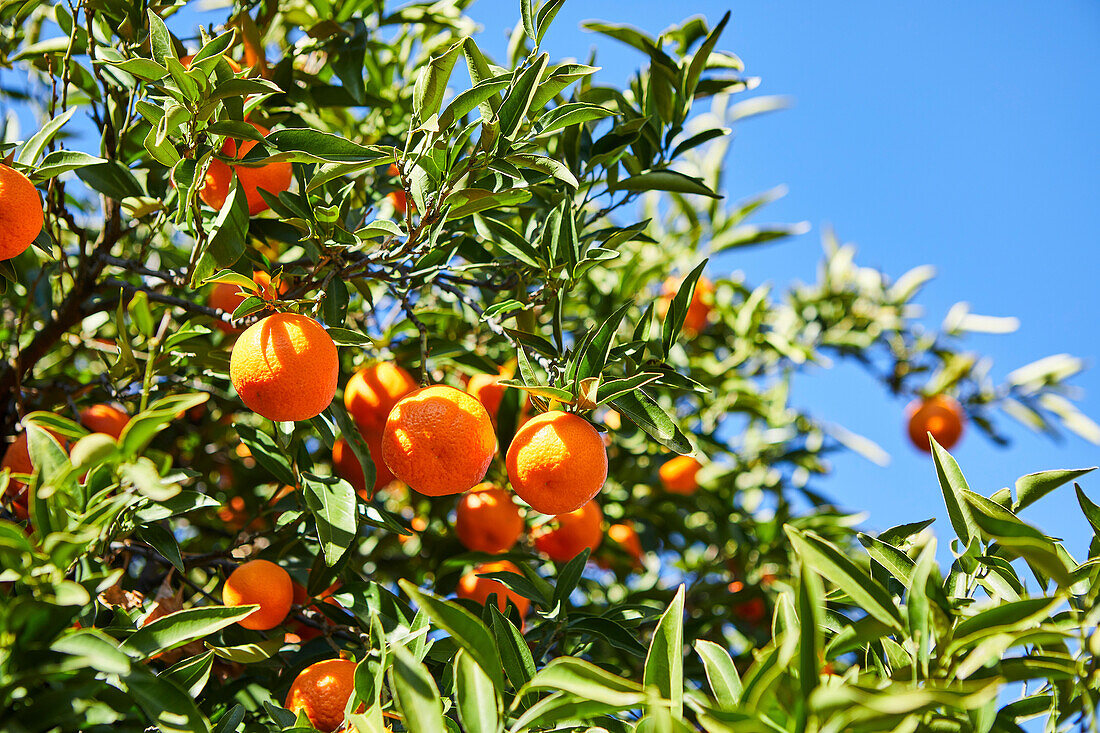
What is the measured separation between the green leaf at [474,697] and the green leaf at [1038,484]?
0.72 m

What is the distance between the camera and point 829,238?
3.71 m

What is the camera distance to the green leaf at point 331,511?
125 centimetres

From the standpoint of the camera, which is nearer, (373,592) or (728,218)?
(373,592)

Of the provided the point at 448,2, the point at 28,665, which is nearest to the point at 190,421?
the point at 448,2

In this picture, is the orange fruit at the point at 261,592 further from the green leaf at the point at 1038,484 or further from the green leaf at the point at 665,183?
the green leaf at the point at 1038,484

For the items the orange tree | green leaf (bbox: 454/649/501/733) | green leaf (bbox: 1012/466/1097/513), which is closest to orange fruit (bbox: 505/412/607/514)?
the orange tree

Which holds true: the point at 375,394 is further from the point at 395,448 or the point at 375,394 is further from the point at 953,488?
the point at 953,488

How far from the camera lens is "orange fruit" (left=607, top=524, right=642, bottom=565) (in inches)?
90.3

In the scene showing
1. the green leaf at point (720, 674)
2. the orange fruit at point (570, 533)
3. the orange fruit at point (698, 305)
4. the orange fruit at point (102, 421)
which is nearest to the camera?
the green leaf at point (720, 674)

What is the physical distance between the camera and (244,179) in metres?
1.36

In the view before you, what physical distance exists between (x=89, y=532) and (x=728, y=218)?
2471 millimetres

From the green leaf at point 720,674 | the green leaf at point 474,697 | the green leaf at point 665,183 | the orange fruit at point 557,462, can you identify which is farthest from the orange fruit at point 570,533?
the green leaf at point 474,697

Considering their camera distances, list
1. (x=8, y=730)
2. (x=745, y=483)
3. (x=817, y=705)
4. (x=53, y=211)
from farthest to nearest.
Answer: (x=745, y=483)
(x=53, y=211)
(x=8, y=730)
(x=817, y=705)

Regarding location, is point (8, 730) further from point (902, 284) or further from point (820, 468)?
point (902, 284)
